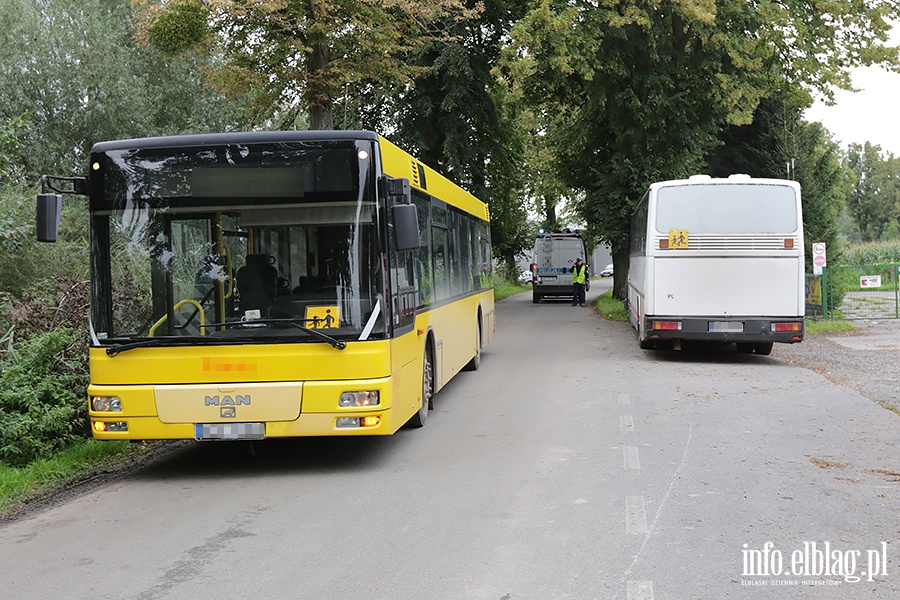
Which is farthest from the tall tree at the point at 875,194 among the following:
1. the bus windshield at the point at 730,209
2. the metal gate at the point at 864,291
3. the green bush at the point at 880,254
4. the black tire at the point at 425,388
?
the black tire at the point at 425,388

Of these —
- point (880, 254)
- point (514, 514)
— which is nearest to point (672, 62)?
point (514, 514)

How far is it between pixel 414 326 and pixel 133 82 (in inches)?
844

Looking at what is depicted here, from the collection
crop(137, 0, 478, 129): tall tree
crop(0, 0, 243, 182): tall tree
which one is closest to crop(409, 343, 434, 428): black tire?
crop(137, 0, 478, 129): tall tree

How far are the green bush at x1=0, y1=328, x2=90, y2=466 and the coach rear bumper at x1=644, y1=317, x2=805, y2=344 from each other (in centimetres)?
1021

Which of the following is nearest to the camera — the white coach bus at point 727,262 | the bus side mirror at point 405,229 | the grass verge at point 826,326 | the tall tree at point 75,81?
the bus side mirror at point 405,229

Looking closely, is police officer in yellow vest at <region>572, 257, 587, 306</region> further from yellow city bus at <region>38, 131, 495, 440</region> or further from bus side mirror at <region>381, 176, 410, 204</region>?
yellow city bus at <region>38, 131, 495, 440</region>

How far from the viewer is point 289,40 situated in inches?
678

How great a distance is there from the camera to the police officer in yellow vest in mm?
39694

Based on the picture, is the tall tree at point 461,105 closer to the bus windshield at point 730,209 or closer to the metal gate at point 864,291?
the metal gate at point 864,291

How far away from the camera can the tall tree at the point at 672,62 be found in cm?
2450

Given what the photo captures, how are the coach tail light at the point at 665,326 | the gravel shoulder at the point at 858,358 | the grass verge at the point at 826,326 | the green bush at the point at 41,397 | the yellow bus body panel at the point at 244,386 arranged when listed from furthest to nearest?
the grass verge at the point at 826,326 → the coach tail light at the point at 665,326 → the gravel shoulder at the point at 858,358 → the green bush at the point at 41,397 → the yellow bus body panel at the point at 244,386

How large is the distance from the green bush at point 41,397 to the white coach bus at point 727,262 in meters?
10.3

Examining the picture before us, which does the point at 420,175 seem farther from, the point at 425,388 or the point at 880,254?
the point at 880,254

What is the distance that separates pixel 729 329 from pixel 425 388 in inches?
310
